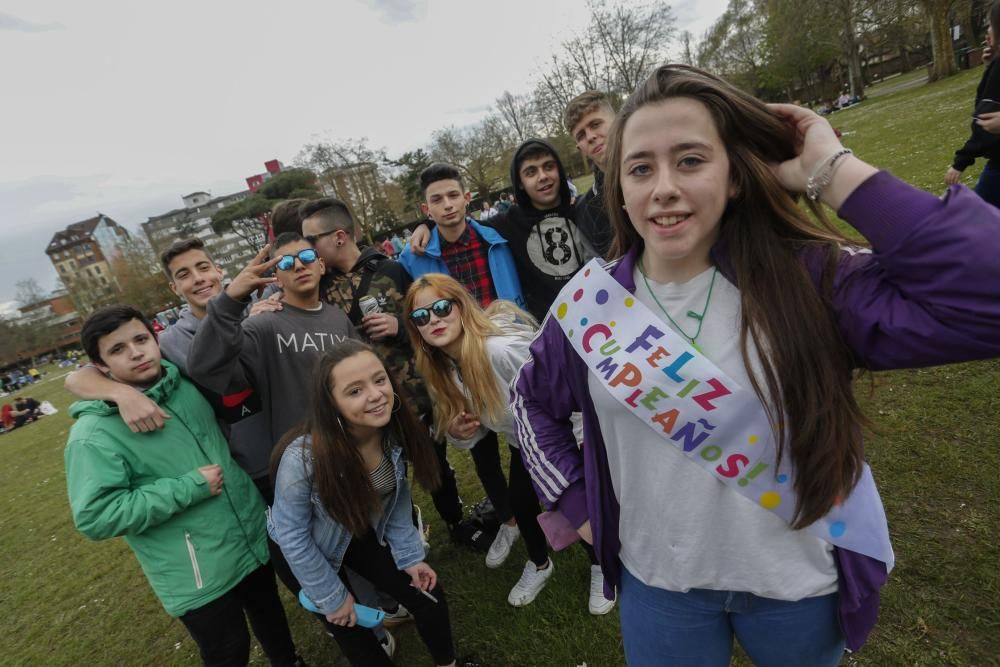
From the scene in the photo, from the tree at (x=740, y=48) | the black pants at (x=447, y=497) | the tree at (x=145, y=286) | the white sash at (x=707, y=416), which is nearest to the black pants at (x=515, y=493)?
the black pants at (x=447, y=497)

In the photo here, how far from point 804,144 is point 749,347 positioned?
524mm

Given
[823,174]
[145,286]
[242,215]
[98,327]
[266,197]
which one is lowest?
[823,174]

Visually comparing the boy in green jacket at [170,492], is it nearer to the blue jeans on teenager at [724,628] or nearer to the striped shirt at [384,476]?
the striped shirt at [384,476]

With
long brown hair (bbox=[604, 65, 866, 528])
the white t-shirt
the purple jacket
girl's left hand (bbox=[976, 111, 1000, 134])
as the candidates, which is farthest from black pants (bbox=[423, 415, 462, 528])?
girl's left hand (bbox=[976, 111, 1000, 134])

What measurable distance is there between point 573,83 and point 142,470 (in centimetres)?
4423

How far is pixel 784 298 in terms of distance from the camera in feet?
3.58

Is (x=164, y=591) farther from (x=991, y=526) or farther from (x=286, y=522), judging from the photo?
(x=991, y=526)

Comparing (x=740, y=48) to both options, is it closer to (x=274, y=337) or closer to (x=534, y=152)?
(x=534, y=152)

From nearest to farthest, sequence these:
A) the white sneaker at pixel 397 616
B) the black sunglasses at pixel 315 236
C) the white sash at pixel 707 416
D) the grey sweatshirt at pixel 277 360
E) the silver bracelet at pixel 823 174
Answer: the silver bracelet at pixel 823 174 → the white sash at pixel 707 416 → the grey sweatshirt at pixel 277 360 → the white sneaker at pixel 397 616 → the black sunglasses at pixel 315 236

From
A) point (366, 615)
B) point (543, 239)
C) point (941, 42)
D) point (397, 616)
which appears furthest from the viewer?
point (941, 42)

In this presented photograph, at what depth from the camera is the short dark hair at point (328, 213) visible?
338 cm

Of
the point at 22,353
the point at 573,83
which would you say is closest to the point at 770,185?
the point at 573,83

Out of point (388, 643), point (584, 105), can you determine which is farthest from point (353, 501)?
point (584, 105)

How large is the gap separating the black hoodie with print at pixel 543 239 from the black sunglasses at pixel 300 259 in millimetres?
1475
